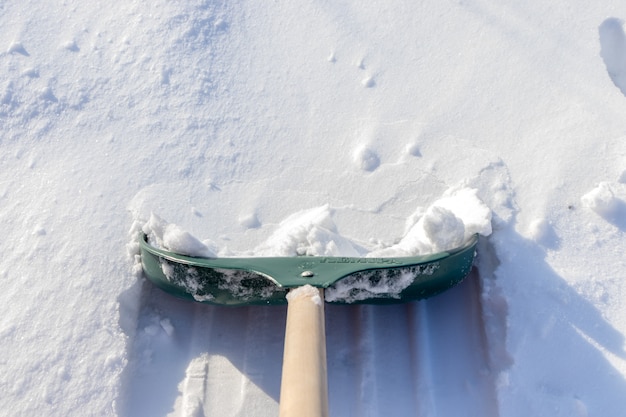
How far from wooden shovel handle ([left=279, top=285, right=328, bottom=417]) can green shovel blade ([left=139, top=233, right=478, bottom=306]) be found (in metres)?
0.06

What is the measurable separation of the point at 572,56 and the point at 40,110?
179cm

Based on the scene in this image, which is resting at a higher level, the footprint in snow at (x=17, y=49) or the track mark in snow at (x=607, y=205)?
the footprint in snow at (x=17, y=49)

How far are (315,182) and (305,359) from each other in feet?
2.14

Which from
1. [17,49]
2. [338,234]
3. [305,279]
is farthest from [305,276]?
[17,49]

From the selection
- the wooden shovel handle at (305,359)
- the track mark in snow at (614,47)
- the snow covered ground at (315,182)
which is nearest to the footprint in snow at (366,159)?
the snow covered ground at (315,182)

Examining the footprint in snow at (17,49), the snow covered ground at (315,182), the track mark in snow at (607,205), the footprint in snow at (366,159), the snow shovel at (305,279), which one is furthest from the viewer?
the footprint in snow at (17,49)

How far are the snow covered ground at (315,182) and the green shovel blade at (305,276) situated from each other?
12cm

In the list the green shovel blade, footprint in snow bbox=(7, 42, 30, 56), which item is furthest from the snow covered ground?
the green shovel blade

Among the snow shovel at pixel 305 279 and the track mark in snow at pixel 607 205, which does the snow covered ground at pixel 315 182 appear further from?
the snow shovel at pixel 305 279

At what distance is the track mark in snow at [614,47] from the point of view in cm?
210

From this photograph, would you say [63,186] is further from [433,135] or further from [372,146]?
[433,135]

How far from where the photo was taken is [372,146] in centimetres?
191

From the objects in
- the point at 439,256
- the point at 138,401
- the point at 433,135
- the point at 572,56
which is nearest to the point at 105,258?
the point at 138,401

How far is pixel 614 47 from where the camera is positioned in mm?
2127
